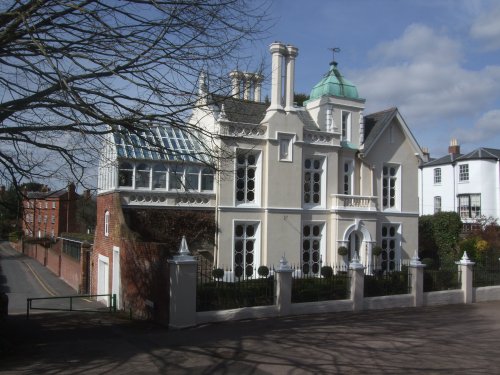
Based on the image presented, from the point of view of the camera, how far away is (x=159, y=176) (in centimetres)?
2114

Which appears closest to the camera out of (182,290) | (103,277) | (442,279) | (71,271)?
(182,290)

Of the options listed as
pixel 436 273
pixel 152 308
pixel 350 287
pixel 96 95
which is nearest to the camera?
pixel 96 95

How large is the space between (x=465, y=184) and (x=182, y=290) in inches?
1394

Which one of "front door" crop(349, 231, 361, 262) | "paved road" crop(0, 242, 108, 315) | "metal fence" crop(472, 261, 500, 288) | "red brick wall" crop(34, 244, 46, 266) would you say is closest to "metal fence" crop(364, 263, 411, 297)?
"metal fence" crop(472, 261, 500, 288)

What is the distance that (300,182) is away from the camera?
23.0 m

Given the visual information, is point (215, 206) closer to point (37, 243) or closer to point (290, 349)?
point (290, 349)

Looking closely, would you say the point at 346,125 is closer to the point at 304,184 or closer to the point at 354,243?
the point at 304,184

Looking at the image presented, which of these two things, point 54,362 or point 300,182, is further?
point 300,182

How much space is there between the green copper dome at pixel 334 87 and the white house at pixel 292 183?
0.06 m

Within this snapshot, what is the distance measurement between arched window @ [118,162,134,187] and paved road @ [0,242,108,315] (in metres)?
5.65

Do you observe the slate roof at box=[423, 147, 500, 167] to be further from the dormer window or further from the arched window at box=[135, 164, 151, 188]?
the arched window at box=[135, 164, 151, 188]

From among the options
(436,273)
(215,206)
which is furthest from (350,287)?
Result: (215,206)

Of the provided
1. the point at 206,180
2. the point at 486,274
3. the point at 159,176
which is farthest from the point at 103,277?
the point at 486,274

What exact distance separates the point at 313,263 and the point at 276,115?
22.2 feet
